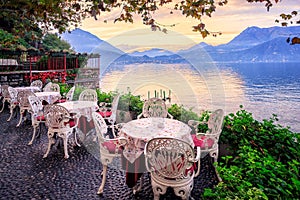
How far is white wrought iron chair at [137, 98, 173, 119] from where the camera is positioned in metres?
4.95

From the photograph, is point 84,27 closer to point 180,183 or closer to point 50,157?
point 50,157

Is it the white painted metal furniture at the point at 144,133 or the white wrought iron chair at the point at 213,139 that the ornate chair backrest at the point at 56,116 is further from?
the white wrought iron chair at the point at 213,139

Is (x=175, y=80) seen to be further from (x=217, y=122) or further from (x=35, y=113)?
(x=35, y=113)

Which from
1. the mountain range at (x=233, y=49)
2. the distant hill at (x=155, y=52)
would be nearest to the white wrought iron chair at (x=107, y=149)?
the mountain range at (x=233, y=49)

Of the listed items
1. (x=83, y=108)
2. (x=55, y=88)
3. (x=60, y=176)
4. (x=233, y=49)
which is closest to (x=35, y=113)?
(x=83, y=108)

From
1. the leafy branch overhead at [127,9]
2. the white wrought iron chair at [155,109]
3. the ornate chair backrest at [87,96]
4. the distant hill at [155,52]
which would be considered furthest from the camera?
the ornate chair backrest at [87,96]

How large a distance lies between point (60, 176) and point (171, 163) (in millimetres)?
1932

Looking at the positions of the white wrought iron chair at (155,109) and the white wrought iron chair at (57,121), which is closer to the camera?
the white wrought iron chair at (57,121)

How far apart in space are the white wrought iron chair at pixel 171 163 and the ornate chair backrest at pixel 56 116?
7.76 feet

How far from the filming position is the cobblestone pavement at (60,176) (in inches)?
120

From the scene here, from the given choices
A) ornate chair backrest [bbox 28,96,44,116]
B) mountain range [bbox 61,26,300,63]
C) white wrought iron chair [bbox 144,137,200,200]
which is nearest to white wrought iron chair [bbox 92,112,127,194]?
white wrought iron chair [bbox 144,137,200,200]

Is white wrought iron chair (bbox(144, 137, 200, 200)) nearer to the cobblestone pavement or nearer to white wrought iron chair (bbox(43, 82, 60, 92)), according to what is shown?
the cobblestone pavement

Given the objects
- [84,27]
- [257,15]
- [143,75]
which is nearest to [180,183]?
[143,75]

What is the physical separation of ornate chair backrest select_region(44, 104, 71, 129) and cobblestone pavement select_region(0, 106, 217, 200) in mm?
580
